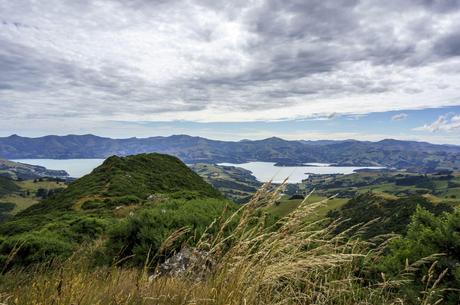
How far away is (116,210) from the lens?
38219 millimetres

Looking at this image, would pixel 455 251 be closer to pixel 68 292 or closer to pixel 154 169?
pixel 68 292

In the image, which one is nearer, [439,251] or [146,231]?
[439,251]

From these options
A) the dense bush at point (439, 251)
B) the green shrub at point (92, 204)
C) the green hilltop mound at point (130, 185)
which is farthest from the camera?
the green hilltop mound at point (130, 185)

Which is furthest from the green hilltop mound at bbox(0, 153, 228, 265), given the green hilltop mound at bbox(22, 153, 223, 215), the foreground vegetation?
the foreground vegetation

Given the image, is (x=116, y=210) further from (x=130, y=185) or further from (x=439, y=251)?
(x=439, y=251)

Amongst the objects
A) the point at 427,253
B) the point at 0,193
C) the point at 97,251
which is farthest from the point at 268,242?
the point at 0,193

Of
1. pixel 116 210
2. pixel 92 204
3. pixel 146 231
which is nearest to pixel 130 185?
pixel 92 204

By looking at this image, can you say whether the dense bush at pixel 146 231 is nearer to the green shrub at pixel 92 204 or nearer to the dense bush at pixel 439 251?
the dense bush at pixel 439 251

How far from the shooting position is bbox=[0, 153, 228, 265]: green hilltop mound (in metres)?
11.2

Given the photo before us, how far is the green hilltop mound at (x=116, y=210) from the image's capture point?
36.7 feet

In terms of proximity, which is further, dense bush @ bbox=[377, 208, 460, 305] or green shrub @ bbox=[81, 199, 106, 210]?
green shrub @ bbox=[81, 199, 106, 210]

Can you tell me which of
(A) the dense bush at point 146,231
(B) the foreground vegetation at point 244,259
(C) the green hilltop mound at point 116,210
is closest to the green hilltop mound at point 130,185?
(C) the green hilltop mound at point 116,210

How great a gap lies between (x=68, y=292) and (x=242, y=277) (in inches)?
60.7

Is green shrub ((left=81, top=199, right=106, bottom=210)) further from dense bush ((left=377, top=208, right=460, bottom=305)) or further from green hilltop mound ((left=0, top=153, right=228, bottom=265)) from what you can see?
dense bush ((left=377, top=208, right=460, bottom=305))
